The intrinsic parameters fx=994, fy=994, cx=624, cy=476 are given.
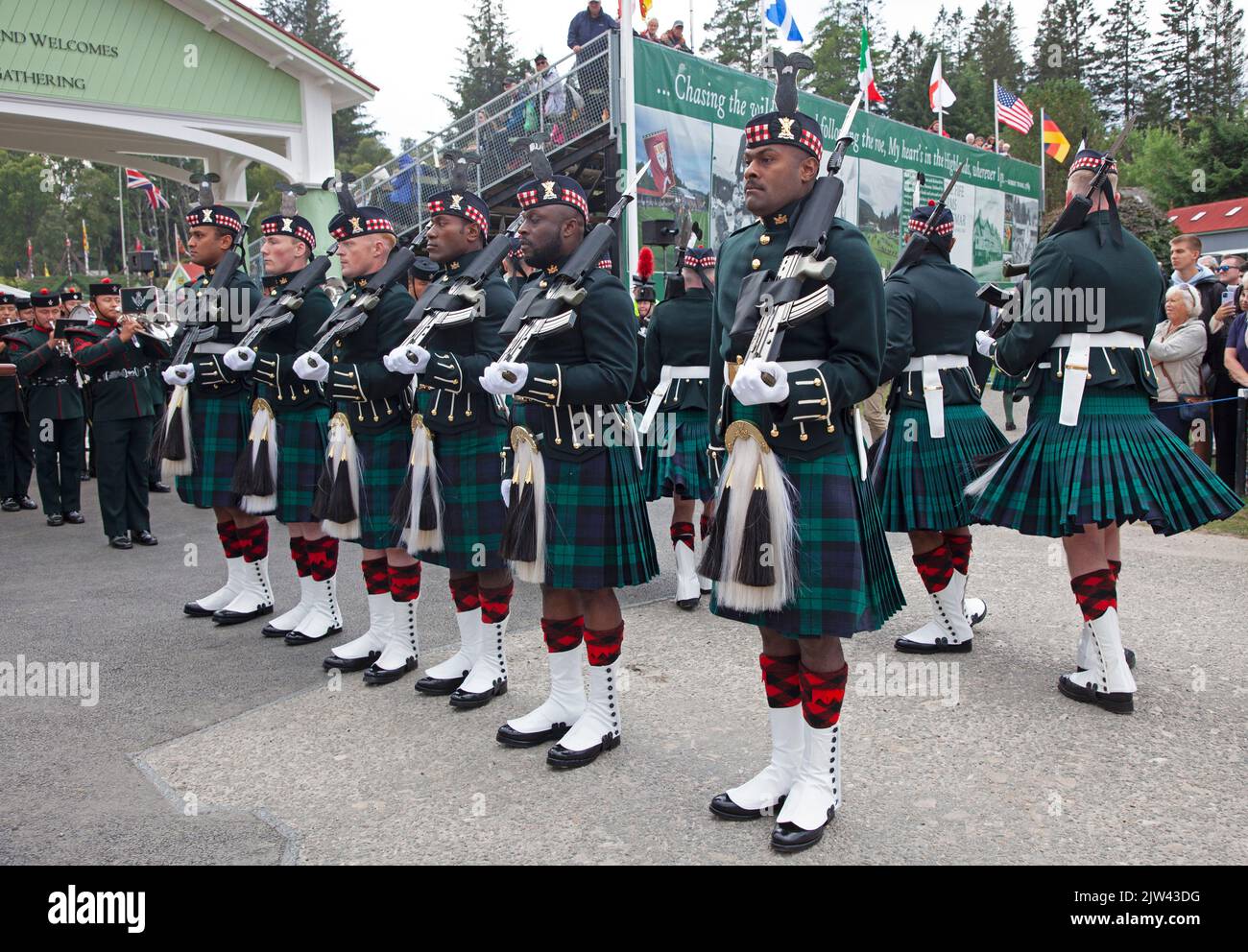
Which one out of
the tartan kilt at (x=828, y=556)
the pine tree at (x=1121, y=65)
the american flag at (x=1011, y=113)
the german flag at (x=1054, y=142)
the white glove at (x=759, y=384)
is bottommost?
the tartan kilt at (x=828, y=556)

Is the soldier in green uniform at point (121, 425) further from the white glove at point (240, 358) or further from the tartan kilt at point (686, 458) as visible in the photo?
the tartan kilt at point (686, 458)

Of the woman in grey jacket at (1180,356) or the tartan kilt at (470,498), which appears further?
the woman in grey jacket at (1180,356)

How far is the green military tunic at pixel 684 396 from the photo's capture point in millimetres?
5891

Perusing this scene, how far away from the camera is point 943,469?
471cm

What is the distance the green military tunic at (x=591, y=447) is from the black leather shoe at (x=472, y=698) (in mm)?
880

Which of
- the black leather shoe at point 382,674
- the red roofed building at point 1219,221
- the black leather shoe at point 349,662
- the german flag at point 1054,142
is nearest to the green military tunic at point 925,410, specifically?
the black leather shoe at point 382,674

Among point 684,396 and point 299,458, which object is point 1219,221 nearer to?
point 684,396

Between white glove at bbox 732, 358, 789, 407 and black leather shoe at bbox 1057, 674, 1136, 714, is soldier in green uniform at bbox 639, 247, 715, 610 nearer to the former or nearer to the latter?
black leather shoe at bbox 1057, 674, 1136, 714

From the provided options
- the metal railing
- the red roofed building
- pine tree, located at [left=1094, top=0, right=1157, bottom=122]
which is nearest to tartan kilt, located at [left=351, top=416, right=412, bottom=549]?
the metal railing

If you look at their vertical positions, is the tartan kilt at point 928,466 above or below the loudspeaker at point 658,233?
below

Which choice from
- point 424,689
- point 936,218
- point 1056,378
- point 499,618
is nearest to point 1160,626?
point 1056,378

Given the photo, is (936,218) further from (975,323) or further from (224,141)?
(224,141)

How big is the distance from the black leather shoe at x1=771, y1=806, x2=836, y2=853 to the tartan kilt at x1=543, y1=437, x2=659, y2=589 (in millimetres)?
1065

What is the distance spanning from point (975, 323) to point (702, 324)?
5.40ft
